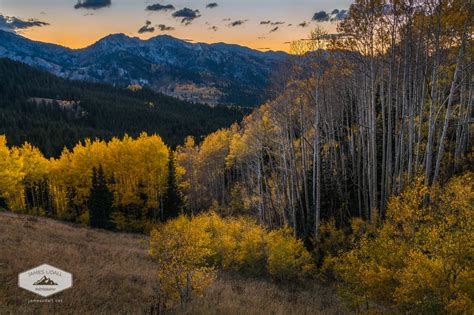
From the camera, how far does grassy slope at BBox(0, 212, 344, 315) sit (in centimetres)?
1048

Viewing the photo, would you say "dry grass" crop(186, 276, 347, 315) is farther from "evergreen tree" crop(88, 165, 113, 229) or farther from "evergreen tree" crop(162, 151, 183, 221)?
"evergreen tree" crop(88, 165, 113, 229)

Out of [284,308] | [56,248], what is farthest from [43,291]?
[284,308]

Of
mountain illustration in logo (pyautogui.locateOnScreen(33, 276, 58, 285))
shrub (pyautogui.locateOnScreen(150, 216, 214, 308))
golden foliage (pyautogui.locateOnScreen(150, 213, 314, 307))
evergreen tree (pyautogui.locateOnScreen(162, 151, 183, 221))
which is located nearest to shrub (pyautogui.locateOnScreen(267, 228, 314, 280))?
golden foliage (pyautogui.locateOnScreen(150, 213, 314, 307))

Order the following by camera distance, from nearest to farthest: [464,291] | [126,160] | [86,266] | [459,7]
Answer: [464,291]
[459,7]
[86,266]
[126,160]

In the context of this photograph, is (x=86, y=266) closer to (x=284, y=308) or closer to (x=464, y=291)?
(x=284, y=308)

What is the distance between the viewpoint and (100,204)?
37.8m

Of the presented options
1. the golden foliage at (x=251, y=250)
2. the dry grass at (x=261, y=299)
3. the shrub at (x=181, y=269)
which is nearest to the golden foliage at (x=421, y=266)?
the dry grass at (x=261, y=299)

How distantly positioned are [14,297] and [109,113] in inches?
7298

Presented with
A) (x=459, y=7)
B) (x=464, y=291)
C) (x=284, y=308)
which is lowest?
(x=284, y=308)

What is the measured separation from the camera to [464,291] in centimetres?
726

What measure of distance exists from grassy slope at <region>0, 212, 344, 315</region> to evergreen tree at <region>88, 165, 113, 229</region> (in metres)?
17.1

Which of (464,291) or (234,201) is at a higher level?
(464,291)

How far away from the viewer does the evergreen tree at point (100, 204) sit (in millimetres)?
37656

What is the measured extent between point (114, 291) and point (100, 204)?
89.9 feet
